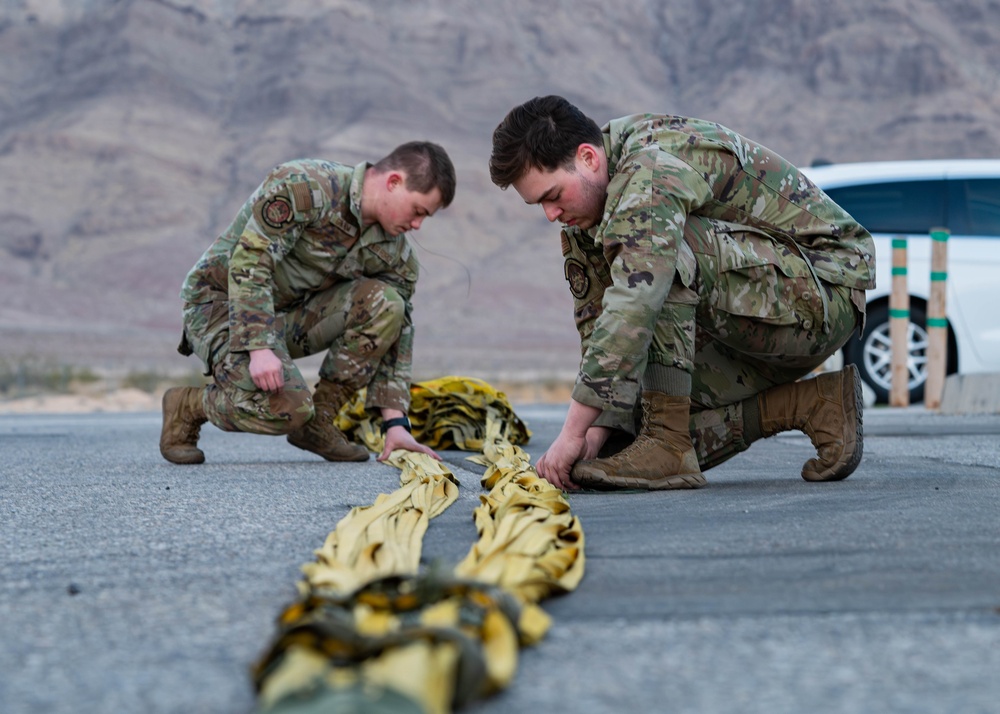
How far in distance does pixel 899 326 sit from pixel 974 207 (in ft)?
4.27

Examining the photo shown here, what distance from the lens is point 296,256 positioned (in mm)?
4965

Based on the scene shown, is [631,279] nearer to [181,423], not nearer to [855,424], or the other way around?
[855,424]

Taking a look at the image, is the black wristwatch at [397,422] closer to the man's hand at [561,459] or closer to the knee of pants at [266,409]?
the knee of pants at [266,409]

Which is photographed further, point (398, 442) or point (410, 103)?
point (410, 103)

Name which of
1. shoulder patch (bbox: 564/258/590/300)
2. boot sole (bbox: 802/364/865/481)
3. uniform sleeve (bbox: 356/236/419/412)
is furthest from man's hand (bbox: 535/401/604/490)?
uniform sleeve (bbox: 356/236/419/412)

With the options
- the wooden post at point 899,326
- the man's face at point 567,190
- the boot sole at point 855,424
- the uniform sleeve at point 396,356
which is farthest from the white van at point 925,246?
the man's face at point 567,190

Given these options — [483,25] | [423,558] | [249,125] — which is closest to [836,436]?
[423,558]

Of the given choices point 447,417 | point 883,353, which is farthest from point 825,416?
point 883,353

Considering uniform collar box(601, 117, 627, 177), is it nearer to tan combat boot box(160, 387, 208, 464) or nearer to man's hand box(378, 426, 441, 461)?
man's hand box(378, 426, 441, 461)

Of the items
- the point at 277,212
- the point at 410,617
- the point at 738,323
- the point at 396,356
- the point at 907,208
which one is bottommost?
the point at 410,617

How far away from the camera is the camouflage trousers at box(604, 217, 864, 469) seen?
3.62 meters

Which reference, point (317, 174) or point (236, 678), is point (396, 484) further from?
point (236, 678)

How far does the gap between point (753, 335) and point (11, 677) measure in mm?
2534

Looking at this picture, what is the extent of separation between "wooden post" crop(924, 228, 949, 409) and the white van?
0.30 meters
